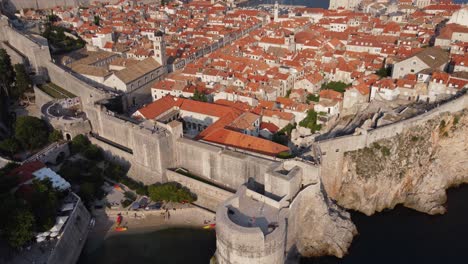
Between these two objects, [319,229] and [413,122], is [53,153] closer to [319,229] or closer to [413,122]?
[319,229]

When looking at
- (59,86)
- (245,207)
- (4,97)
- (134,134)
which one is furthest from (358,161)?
(4,97)

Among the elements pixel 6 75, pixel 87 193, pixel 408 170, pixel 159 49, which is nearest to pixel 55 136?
pixel 87 193

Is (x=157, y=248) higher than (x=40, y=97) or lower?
lower

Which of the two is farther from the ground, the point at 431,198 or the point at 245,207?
the point at 245,207

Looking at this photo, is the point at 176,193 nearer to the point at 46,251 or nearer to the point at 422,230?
the point at 46,251

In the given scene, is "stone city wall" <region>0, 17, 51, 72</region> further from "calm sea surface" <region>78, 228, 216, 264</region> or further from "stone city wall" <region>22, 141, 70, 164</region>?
"calm sea surface" <region>78, 228, 216, 264</region>
